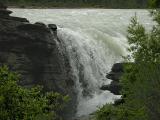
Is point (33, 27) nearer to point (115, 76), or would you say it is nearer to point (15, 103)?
point (115, 76)

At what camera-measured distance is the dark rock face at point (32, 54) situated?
53.9ft

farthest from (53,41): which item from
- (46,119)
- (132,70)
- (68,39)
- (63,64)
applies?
(46,119)

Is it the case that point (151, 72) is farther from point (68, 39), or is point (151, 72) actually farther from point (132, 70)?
point (68, 39)

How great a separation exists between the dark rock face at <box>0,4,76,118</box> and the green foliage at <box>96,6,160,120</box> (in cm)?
866

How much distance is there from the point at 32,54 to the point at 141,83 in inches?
403

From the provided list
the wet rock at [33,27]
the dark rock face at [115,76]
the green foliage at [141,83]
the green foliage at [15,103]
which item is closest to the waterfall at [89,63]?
the dark rock face at [115,76]

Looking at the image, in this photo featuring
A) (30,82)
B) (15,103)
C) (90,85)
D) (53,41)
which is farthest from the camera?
(90,85)

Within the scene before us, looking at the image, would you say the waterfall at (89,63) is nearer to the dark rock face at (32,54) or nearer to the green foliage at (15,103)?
the dark rock face at (32,54)

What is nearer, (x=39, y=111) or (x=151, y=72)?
(x=39, y=111)

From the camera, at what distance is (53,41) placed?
59.1ft

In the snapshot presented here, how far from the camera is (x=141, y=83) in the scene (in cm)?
733

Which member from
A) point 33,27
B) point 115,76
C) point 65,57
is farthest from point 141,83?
point 65,57

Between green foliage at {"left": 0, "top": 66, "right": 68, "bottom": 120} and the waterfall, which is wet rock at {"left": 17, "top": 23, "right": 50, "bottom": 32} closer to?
the waterfall

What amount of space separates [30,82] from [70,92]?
8.31 feet
